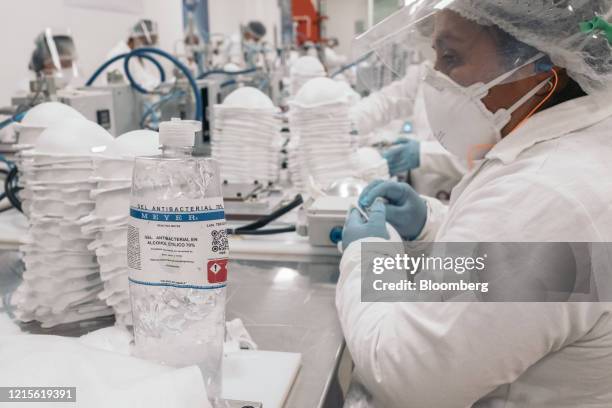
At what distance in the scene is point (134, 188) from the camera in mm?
780

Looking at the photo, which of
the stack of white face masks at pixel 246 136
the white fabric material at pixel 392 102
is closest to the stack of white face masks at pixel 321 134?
the stack of white face masks at pixel 246 136

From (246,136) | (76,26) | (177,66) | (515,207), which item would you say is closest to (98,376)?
(515,207)

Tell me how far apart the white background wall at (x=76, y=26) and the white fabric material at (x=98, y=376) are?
371 cm

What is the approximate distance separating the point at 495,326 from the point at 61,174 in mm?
765

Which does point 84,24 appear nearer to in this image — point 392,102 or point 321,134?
point 392,102

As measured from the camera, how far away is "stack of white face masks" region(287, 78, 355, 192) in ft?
6.24

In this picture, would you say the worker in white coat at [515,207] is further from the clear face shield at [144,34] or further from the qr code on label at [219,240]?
the clear face shield at [144,34]

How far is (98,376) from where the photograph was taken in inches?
23.4

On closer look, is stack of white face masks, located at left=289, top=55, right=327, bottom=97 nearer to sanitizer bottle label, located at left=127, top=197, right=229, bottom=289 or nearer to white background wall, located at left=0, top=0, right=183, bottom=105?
white background wall, located at left=0, top=0, right=183, bottom=105

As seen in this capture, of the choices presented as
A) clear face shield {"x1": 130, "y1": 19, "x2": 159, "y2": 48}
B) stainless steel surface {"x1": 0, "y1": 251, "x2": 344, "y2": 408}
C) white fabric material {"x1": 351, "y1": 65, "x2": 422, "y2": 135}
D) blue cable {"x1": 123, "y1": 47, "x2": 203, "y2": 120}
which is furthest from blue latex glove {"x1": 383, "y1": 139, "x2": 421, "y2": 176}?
Answer: clear face shield {"x1": 130, "y1": 19, "x2": 159, "y2": 48}

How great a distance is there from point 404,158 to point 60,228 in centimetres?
189

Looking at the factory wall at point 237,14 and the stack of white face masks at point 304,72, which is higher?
the factory wall at point 237,14

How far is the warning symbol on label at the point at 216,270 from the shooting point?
691 mm

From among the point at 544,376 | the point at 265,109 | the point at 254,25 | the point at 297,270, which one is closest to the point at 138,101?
the point at 265,109
